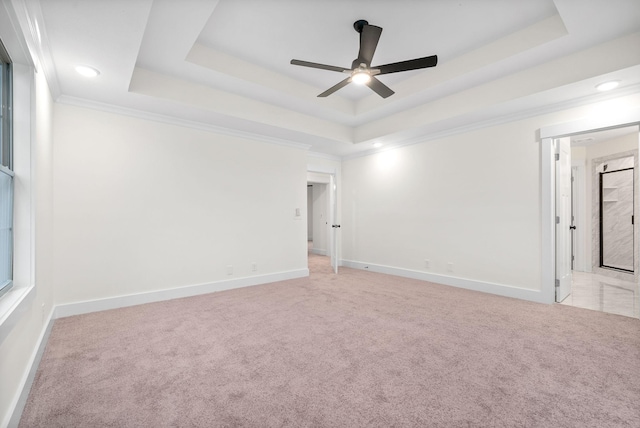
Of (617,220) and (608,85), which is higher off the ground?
(608,85)

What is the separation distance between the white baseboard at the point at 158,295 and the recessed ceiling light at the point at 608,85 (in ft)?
15.6

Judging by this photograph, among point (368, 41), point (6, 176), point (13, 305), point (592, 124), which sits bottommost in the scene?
point (13, 305)

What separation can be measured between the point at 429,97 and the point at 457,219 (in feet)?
6.28

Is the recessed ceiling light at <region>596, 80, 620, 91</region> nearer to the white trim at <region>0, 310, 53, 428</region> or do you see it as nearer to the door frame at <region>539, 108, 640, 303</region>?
the door frame at <region>539, 108, 640, 303</region>

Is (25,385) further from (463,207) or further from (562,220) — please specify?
(562,220)

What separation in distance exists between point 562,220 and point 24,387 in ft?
18.0

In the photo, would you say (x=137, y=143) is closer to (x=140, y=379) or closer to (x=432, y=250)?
(x=140, y=379)

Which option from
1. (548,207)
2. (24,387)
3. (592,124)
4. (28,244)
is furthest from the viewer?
(548,207)

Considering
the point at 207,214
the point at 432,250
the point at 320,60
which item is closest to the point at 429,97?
the point at 320,60

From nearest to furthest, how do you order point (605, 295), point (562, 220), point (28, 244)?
point (28, 244) < point (562, 220) < point (605, 295)

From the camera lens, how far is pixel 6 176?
189cm

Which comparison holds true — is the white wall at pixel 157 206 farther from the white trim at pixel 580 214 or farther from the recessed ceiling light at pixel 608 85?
the white trim at pixel 580 214

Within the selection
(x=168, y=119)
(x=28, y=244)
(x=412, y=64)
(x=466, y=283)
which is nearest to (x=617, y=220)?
(x=466, y=283)

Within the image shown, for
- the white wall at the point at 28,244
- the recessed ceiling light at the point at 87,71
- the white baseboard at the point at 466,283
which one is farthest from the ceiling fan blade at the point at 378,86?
the white baseboard at the point at 466,283
